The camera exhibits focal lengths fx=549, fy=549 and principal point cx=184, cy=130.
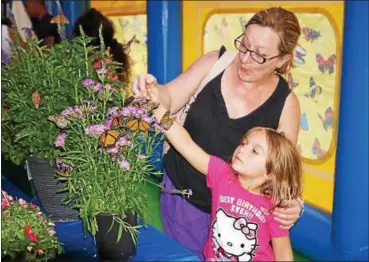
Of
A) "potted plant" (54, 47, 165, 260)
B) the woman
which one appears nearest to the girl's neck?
"potted plant" (54, 47, 165, 260)

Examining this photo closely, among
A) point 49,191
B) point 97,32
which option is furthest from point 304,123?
point 49,191

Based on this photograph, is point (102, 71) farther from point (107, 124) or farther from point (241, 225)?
point (241, 225)

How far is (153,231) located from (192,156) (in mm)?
264

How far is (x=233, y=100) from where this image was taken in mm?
1883

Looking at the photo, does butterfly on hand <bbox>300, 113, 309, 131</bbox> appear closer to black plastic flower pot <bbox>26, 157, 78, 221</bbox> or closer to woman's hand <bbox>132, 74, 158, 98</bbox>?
woman's hand <bbox>132, 74, 158, 98</bbox>

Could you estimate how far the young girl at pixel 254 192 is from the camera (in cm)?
162

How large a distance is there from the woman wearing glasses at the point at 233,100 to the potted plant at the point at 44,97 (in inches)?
9.4

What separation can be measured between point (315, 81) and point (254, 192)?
5.31ft

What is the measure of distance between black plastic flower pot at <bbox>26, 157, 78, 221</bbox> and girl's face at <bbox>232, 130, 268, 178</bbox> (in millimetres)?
538

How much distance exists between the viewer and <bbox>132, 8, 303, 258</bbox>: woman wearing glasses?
5.74 ft

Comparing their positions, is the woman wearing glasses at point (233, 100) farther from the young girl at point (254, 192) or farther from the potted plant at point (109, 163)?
the potted plant at point (109, 163)

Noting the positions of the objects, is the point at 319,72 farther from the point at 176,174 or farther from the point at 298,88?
the point at 176,174

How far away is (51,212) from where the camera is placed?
172cm

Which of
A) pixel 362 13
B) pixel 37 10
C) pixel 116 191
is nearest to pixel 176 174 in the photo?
pixel 116 191
